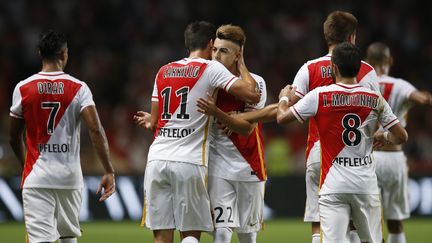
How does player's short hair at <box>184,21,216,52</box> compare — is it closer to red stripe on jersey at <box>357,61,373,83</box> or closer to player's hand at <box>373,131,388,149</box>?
red stripe on jersey at <box>357,61,373,83</box>

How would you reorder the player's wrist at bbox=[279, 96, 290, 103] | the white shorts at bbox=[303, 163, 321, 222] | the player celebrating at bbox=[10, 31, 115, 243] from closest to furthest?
1. the player's wrist at bbox=[279, 96, 290, 103]
2. the player celebrating at bbox=[10, 31, 115, 243]
3. the white shorts at bbox=[303, 163, 321, 222]

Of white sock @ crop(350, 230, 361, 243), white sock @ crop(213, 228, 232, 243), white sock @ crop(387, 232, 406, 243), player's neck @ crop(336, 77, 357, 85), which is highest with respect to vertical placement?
player's neck @ crop(336, 77, 357, 85)

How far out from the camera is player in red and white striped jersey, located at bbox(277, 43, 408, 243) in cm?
739

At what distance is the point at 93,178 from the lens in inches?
591

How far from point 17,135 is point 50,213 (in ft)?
2.50

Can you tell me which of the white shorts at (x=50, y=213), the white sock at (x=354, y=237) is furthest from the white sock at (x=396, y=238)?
the white shorts at (x=50, y=213)

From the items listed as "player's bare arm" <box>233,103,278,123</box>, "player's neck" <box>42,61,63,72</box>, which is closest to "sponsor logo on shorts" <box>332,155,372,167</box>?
"player's bare arm" <box>233,103,278,123</box>

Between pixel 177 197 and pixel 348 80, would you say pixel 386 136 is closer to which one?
pixel 348 80

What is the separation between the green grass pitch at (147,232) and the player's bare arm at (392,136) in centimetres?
454

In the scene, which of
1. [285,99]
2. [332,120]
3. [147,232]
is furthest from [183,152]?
[147,232]

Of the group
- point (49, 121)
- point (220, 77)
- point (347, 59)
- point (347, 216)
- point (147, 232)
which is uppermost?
point (347, 59)

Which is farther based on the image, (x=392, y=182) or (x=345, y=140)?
(x=392, y=182)

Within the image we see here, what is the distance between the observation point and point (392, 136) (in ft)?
25.2

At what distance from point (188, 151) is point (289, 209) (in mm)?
7815
